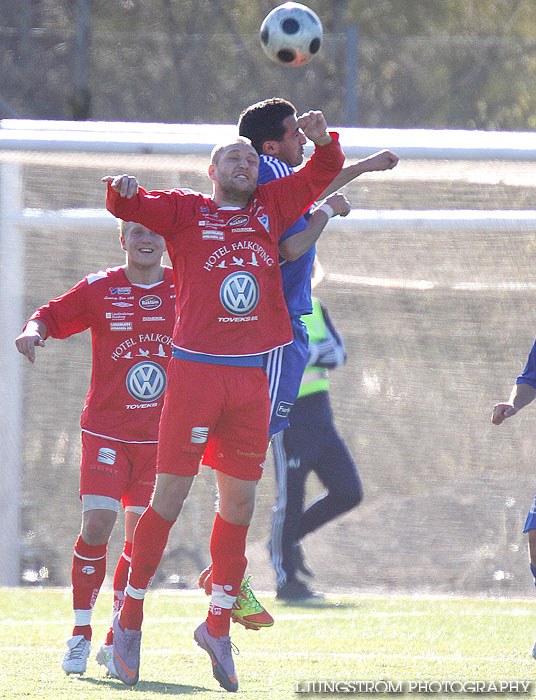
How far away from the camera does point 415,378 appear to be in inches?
289

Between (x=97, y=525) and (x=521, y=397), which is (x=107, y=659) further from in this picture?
(x=521, y=397)

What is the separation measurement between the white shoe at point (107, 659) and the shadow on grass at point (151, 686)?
0.06 meters

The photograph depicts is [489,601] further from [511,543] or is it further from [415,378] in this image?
[415,378]

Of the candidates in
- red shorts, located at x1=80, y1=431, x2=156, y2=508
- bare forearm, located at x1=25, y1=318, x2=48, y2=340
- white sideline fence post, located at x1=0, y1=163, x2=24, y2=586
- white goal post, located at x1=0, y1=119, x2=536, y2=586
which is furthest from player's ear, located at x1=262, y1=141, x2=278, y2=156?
white sideline fence post, located at x1=0, y1=163, x2=24, y2=586

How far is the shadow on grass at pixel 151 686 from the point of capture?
402cm

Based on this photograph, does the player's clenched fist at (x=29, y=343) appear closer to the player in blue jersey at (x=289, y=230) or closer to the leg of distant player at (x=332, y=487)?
the player in blue jersey at (x=289, y=230)

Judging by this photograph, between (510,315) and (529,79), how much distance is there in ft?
14.9

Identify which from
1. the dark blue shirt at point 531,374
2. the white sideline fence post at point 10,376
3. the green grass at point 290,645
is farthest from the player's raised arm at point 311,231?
the white sideline fence post at point 10,376

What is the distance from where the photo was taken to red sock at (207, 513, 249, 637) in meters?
4.15

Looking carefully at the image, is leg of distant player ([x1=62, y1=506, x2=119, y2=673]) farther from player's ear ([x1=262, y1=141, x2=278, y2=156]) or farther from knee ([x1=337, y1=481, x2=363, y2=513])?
knee ([x1=337, y1=481, x2=363, y2=513])

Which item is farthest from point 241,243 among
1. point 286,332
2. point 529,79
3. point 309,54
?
point 529,79

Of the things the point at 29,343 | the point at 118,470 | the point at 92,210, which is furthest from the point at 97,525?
the point at 92,210

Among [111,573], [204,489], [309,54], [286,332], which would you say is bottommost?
[111,573]

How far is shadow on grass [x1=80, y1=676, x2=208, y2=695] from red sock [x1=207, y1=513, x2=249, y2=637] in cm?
23
